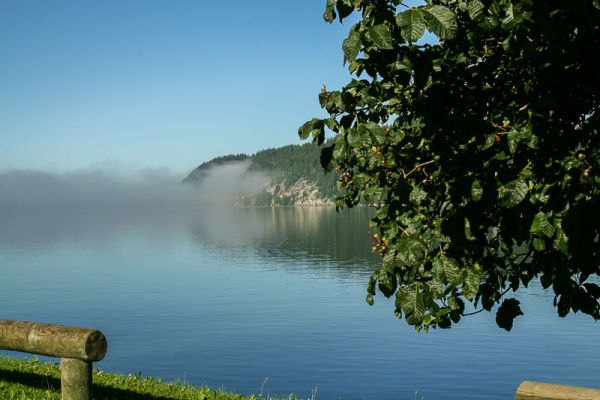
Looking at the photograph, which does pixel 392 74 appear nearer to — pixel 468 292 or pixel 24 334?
pixel 468 292

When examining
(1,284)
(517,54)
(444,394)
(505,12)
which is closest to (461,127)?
(517,54)

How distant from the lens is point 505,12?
5816 millimetres

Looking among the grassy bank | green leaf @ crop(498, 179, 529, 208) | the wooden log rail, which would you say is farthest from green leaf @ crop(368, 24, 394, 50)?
the grassy bank

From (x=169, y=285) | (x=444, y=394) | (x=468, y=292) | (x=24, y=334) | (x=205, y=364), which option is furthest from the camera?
(x=169, y=285)

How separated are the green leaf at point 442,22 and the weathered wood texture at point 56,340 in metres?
4.15

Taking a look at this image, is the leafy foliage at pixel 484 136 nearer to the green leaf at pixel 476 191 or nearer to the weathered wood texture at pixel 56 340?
the green leaf at pixel 476 191

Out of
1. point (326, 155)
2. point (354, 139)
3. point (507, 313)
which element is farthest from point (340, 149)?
point (507, 313)

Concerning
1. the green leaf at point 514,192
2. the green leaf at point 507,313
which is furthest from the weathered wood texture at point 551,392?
the green leaf at point 507,313

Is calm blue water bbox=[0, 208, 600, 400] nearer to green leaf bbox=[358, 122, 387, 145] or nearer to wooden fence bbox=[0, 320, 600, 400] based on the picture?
wooden fence bbox=[0, 320, 600, 400]

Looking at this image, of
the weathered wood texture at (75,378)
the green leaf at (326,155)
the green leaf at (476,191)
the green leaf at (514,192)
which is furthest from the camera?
the weathered wood texture at (75,378)

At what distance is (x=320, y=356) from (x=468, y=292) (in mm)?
20780

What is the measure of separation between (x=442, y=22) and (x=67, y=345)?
4524 mm

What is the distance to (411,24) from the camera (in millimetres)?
4949

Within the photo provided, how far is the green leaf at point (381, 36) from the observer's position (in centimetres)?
509
